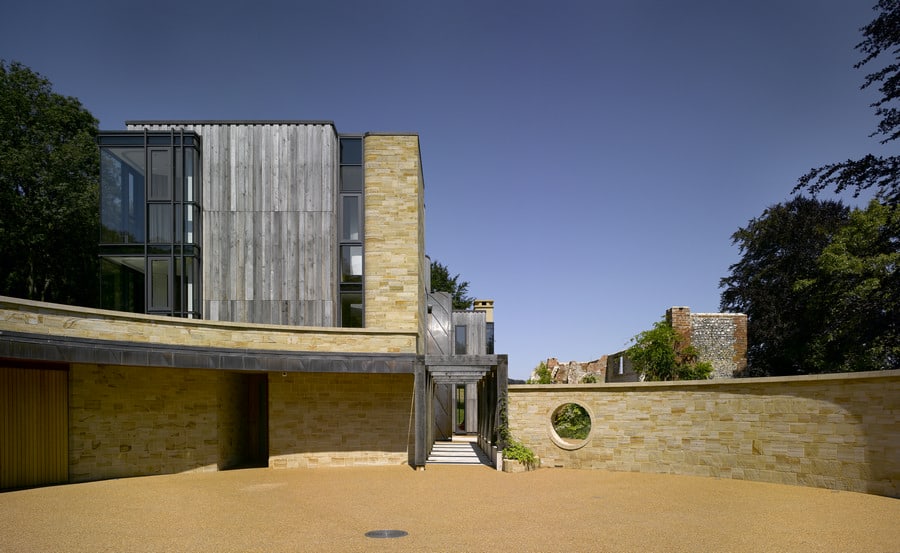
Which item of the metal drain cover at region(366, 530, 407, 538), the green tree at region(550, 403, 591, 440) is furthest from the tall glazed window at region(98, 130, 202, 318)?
the green tree at region(550, 403, 591, 440)

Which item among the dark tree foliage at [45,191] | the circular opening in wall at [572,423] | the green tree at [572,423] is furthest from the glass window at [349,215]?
the dark tree foliage at [45,191]

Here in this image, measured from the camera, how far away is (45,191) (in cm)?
2720

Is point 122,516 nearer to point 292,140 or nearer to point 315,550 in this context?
point 315,550

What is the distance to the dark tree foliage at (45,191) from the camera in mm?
26438

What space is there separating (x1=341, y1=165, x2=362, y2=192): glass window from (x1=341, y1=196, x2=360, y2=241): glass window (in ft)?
0.99

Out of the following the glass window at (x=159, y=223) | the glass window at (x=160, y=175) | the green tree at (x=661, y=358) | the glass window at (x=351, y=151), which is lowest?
the green tree at (x=661, y=358)

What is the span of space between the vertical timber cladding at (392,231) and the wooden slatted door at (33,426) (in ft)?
27.5


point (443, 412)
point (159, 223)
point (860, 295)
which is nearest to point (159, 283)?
point (159, 223)

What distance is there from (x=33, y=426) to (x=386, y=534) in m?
8.84

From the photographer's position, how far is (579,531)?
31.8 ft

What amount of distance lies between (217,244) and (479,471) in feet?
34.1

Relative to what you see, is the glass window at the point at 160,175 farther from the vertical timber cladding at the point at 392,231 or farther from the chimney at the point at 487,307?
the chimney at the point at 487,307

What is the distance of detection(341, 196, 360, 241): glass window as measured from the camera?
68.0ft

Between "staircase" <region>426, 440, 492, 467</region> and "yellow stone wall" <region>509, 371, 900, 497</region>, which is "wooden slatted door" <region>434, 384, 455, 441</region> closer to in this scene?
"staircase" <region>426, 440, 492, 467</region>
